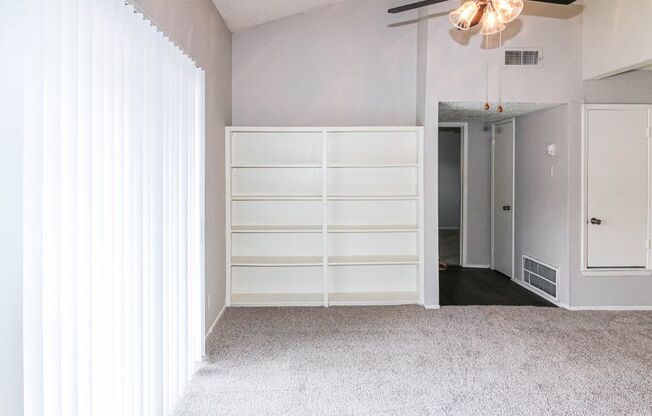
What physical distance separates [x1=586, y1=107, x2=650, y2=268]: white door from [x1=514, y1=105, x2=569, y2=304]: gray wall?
229 millimetres

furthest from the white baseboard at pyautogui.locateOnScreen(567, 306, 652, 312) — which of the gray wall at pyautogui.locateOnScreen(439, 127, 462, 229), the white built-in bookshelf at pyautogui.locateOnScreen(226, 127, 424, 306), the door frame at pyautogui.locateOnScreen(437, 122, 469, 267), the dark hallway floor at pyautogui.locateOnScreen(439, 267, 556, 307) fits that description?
the gray wall at pyautogui.locateOnScreen(439, 127, 462, 229)

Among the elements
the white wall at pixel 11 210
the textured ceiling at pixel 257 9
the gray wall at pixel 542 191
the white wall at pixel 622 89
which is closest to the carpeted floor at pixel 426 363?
the gray wall at pixel 542 191

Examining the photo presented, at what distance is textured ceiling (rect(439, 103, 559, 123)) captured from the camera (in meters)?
4.74

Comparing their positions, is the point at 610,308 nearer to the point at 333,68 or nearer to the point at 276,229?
the point at 276,229

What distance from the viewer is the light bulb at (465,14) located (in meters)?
2.81

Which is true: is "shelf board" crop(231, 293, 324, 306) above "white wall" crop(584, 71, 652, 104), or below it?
below

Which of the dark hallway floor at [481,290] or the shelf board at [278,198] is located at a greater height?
the shelf board at [278,198]

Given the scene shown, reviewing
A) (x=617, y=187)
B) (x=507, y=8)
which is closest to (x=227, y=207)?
(x=507, y=8)

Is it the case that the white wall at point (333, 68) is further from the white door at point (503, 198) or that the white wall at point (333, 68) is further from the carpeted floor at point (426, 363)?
the carpeted floor at point (426, 363)

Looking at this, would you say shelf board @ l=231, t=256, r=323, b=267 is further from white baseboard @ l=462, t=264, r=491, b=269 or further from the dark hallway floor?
white baseboard @ l=462, t=264, r=491, b=269

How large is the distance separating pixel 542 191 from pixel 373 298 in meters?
2.23

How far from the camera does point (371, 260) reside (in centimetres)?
470

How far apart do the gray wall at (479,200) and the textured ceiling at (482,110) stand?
70 cm

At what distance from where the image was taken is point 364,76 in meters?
4.99
